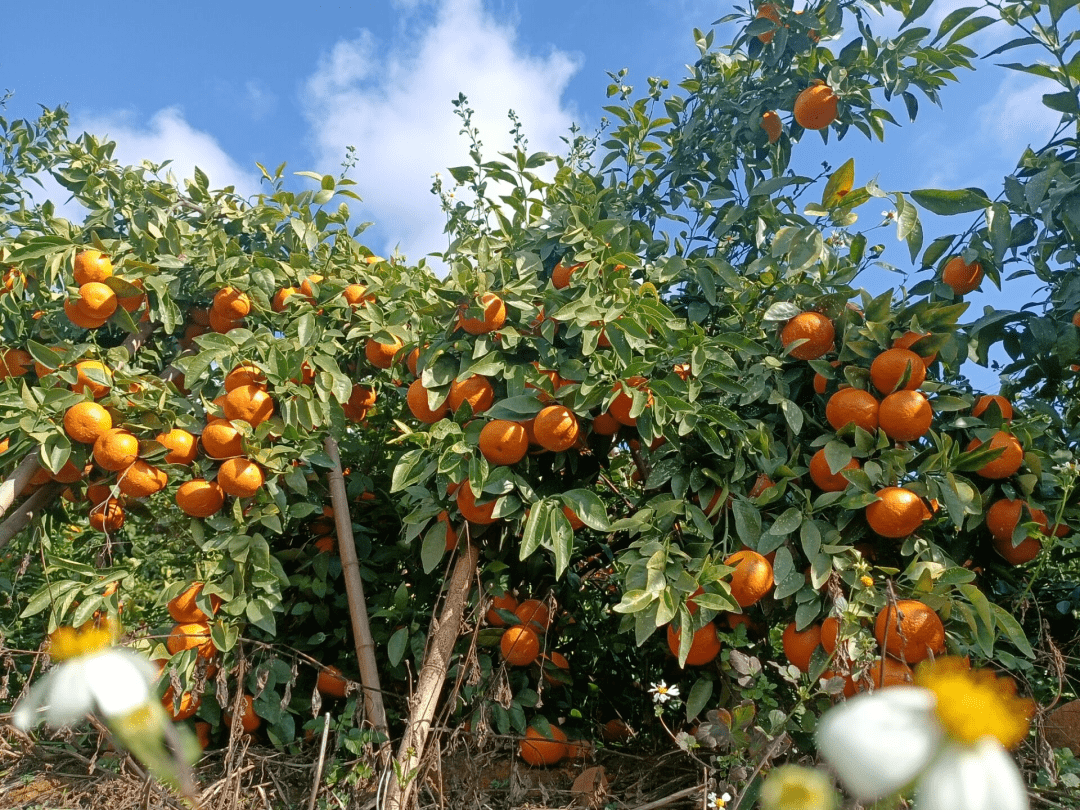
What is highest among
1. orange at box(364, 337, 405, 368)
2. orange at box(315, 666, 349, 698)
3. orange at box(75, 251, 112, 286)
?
orange at box(75, 251, 112, 286)

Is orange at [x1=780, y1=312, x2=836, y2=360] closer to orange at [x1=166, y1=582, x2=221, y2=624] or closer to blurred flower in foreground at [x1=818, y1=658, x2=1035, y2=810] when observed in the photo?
orange at [x1=166, y1=582, x2=221, y2=624]

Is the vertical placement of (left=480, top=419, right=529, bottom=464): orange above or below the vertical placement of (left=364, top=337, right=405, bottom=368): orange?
below

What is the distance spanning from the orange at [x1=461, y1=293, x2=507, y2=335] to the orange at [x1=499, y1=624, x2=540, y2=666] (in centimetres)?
63

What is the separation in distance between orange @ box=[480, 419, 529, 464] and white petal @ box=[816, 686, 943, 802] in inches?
51.3

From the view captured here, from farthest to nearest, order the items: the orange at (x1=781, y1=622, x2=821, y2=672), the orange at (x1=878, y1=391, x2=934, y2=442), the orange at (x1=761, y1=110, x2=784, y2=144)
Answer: the orange at (x1=761, y1=110, x2=784, y2=144) < the orange at (x1=878, y1=391, x2=934, y2=442) < the orange at (x1=781, y1=622, x2=821, y2=672)

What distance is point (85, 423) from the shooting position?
1.81m

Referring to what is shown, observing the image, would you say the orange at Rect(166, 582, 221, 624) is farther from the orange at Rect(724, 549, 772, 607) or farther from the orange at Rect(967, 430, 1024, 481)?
the orange at Rect(967, 430, 1024, 481)

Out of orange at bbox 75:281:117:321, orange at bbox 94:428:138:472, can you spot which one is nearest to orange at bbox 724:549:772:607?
orange at bbox 94:428:138:472

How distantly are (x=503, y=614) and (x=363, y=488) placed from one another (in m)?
0.57

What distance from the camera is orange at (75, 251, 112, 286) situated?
2.04 m

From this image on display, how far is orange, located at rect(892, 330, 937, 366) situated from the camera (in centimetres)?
168

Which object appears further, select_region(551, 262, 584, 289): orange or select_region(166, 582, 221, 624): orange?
select_region(551, 262, 584, 289): orange

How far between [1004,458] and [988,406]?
151 millimetres

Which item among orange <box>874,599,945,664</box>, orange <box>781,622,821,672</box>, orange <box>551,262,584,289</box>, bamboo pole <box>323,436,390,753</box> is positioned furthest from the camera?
orange <box>551,262,584,289</box>
